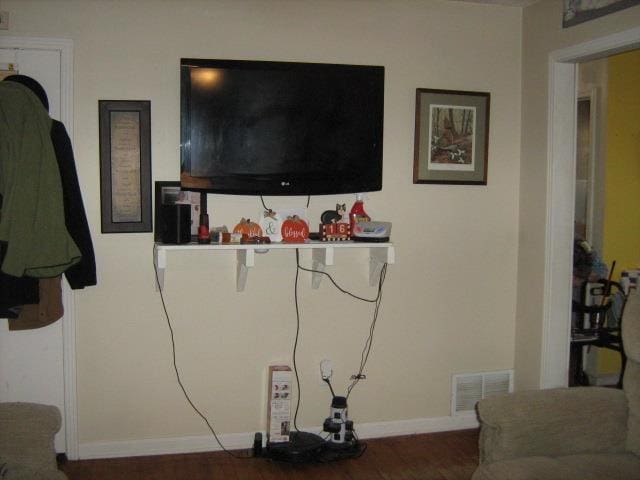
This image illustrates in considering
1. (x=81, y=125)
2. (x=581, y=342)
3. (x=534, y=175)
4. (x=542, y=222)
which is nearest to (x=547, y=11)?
(x=534, y=175)

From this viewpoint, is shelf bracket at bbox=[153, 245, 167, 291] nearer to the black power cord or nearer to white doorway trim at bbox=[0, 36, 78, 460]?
the black power cord

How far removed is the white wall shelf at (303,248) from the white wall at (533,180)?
0.84 meters

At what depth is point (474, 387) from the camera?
10.7 ft

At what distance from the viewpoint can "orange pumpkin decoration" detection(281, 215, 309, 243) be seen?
9.11 ft

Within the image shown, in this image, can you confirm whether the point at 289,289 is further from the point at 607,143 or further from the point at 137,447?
the point at 607,143

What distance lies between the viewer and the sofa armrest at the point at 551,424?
201cm

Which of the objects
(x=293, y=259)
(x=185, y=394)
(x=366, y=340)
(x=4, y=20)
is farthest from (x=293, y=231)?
(x=4, y=20)

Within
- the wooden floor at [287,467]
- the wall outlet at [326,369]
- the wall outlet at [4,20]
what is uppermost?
the wall outlet at [4,20]

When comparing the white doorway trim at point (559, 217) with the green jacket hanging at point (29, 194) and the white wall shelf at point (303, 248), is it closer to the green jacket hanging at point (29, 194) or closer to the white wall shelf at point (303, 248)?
the white wall shelf at point (303, 248)

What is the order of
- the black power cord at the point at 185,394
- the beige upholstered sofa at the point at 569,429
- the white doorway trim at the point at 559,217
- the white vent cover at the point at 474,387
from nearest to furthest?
the beige upholstered sofa at the point at 569,429 → the black power cord at the point at 185,394 → the white doorway trim at the point at 559,217 → the white vent cover at the point at 474,387

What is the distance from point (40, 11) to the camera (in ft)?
8.68

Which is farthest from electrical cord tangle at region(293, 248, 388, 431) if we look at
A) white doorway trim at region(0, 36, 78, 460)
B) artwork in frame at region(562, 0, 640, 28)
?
artwork in frame at region(562, 0, 640, 28)

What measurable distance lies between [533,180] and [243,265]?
62.7 inches

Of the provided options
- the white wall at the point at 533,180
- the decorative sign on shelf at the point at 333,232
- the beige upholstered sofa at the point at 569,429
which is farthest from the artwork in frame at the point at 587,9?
the decorative sign on shelf at the point at 333,232
